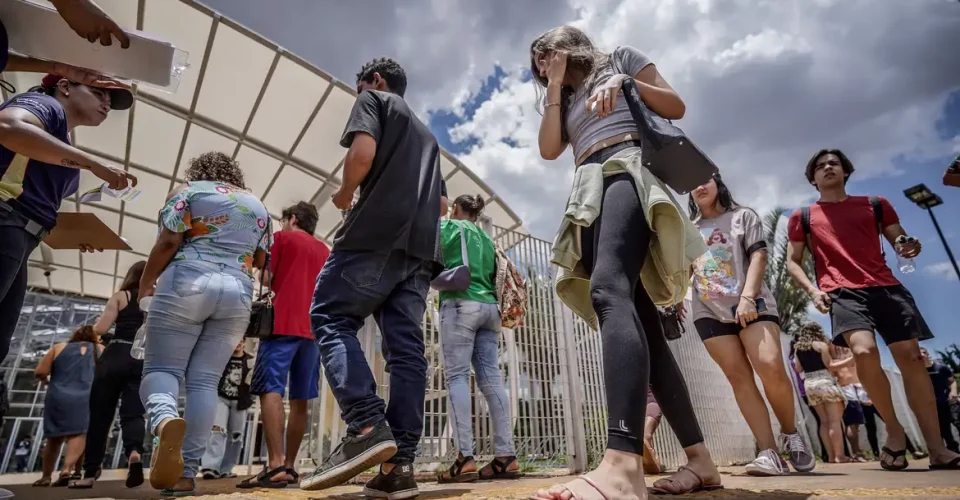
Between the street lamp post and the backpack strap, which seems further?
the street lamp post

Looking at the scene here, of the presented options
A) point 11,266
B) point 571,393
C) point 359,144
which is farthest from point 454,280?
point 571,393

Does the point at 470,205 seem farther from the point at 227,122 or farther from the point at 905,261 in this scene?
the point at 227,122

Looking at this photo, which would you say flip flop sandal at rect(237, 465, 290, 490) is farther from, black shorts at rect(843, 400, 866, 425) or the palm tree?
the palm tree

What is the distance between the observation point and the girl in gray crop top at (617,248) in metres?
1.43

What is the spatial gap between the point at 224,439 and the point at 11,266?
3.75 metres

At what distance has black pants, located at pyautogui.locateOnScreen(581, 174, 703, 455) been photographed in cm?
144

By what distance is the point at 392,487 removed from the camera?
5.88ft

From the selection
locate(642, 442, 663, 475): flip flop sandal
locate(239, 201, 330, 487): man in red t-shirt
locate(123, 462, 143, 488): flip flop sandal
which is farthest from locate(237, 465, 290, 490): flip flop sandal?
locate(642, 442, 663, 475): flip flop sandal

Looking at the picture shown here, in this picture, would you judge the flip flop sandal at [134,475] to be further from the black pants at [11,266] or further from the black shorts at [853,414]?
the black shorts at [853,414]

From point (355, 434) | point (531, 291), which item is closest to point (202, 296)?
point (355, 434)

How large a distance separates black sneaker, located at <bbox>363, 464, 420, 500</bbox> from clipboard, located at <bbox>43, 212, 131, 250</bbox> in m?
2.32

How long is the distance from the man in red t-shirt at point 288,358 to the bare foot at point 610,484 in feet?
7.83

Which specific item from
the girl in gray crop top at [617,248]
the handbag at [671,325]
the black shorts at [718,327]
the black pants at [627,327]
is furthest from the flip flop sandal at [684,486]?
the handbag at [671,325]

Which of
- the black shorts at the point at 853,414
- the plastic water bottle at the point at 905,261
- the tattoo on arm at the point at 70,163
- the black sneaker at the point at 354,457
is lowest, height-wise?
the black sneaker at the point at 354,457
